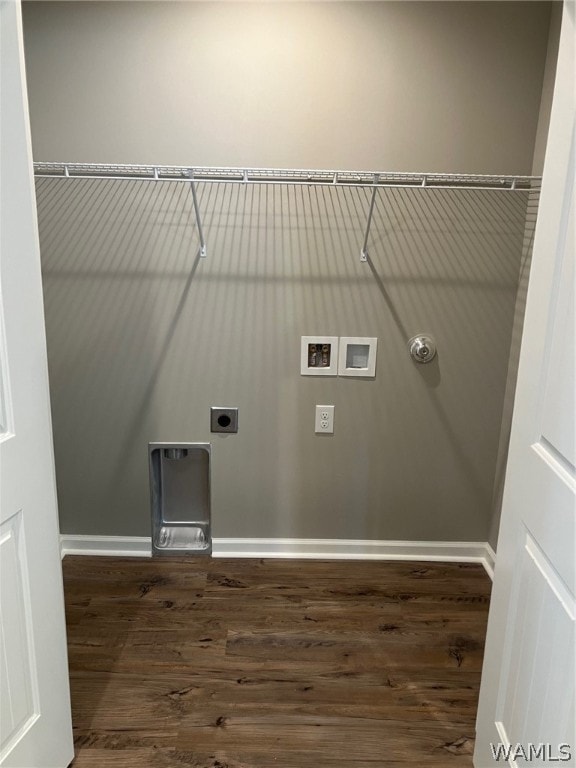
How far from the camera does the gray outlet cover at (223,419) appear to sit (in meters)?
2.29

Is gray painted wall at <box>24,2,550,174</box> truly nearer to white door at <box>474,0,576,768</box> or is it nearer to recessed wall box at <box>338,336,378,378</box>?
recessed wall box at <box>338,336,378,378</box>

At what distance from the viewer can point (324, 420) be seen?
2.30 meters

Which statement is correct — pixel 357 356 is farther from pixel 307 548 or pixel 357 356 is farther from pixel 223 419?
pixel 307 548

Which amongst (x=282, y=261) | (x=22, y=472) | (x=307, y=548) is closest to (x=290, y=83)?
(x=282, y=261)

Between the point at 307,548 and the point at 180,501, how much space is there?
2.00 ft

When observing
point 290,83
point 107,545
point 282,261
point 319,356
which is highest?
point 290,83

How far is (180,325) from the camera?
2.22 m

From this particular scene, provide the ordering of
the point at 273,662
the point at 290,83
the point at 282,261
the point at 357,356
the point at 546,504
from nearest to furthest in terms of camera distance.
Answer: the point at 546,504
the point at 273,662
the point at 290,83
the point at 282,261
the point at 357,356

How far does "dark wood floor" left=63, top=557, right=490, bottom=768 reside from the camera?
1575 mm

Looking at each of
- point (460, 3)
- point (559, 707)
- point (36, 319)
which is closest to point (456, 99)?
point (460, 3)

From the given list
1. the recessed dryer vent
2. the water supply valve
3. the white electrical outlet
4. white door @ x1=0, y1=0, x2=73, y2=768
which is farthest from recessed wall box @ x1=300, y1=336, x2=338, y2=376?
white door @ x1=0, y1=0, x2=73, y2=768

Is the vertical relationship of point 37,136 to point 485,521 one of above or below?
above

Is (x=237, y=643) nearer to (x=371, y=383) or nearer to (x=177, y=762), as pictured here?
(x=177, y=762)

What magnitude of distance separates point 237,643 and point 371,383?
112 cm
